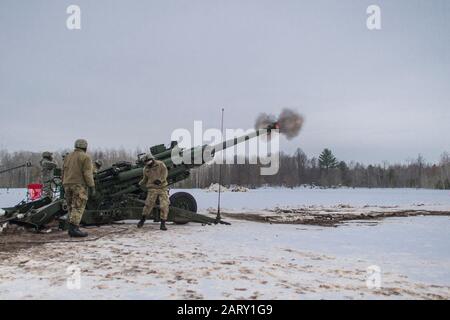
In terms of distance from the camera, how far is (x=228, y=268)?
5.02 meters

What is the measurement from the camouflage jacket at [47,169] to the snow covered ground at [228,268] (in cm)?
429

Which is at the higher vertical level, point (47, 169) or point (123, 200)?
point (47, 169)

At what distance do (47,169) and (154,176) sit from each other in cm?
436

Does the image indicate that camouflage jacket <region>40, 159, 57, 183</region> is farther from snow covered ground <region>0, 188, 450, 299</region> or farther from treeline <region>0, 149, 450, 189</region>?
treeline <region>0, 149, 450, 189</region>

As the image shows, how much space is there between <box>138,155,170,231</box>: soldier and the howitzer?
1.47ft

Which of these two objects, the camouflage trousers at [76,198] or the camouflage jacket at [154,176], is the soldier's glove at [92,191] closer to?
the camouflage trousers at [76,198]

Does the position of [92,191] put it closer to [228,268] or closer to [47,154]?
[228,268]

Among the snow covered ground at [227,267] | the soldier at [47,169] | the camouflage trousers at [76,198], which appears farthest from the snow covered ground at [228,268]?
the soldier at [47,169]

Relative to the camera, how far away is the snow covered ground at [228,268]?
3.97 m

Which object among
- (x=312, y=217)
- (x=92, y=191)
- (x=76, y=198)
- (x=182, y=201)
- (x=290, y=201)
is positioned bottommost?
(x=290, y=201)

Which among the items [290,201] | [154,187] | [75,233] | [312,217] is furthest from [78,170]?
[290,201]

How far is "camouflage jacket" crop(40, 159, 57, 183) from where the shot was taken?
11.9 m
